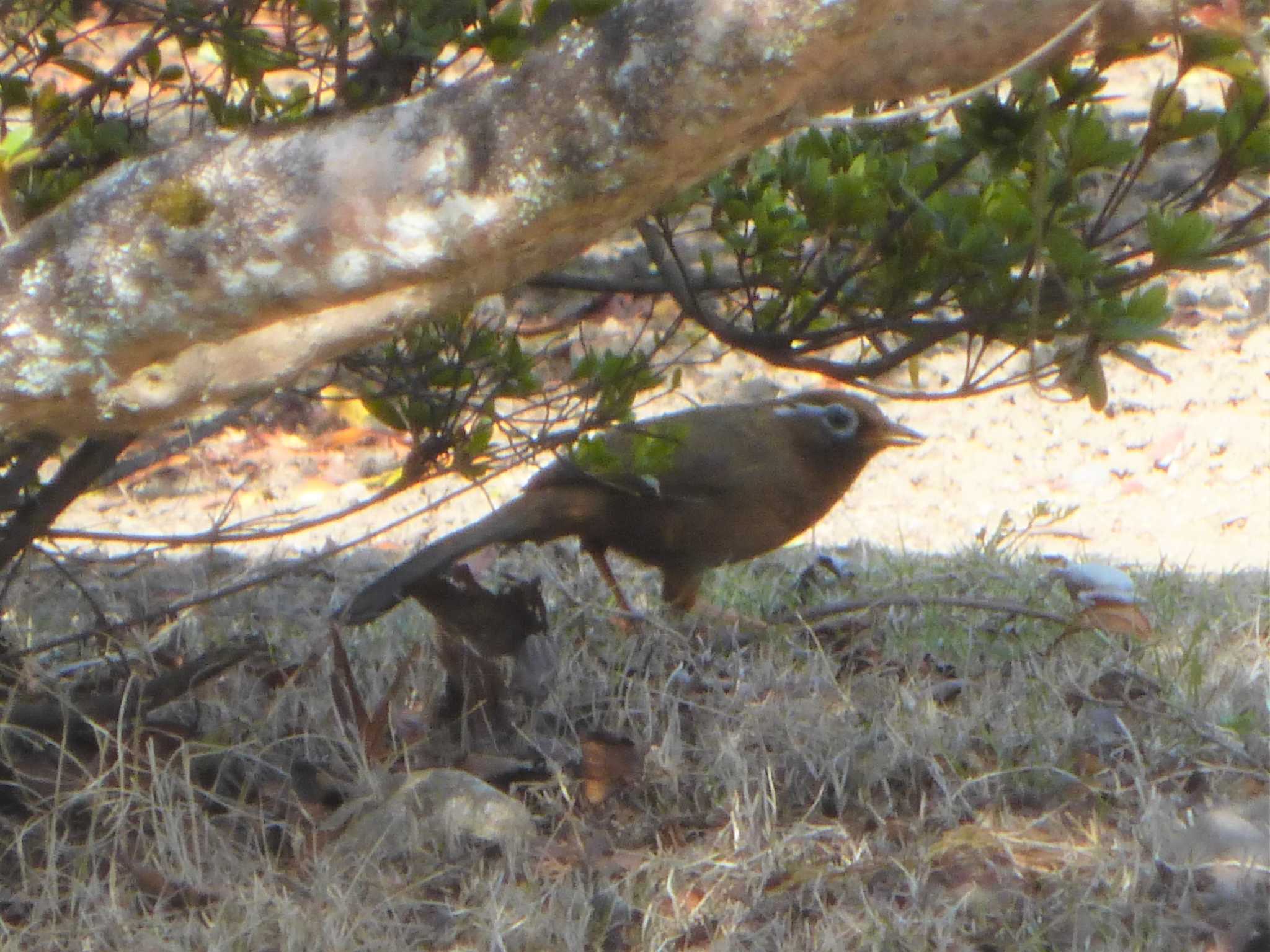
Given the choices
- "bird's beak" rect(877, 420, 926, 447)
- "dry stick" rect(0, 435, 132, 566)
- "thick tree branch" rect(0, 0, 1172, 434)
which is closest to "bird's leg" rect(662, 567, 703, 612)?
"bird's beak" rect(877, 420, 926, 447)

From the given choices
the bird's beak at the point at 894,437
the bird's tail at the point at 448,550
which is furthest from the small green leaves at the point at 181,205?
the bird's beak at the point at 894,437

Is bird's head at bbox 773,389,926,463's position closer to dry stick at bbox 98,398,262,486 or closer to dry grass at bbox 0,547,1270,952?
dry grass at bbox 0,547,1270,952

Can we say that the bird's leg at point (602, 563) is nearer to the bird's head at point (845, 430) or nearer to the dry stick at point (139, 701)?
the bird's head at point (845, 430)

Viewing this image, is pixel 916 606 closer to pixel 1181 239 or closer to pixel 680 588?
pixel 680 588

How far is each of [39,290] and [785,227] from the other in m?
1.65

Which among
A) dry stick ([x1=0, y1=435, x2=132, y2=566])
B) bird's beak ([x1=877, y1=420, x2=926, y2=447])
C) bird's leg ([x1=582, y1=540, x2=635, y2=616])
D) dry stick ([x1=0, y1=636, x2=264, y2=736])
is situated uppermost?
dry stick ([x1=0, y1=435, x2=132, y2=566])

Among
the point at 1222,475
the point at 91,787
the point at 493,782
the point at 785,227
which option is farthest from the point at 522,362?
the point at 1222,475

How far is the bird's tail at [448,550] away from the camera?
4.29 metres

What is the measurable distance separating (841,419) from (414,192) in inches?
142

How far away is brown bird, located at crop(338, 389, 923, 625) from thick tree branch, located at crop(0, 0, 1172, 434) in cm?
232

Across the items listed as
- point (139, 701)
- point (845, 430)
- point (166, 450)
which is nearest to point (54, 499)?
point (139, 701)

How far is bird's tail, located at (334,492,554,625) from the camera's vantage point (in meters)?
4.29

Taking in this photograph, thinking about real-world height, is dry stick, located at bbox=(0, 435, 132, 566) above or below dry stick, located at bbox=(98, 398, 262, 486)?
above

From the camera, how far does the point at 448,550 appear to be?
180 inches
